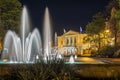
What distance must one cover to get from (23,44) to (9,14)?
8.37 m

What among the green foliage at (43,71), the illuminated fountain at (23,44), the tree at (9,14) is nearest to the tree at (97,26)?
the tree at (9,14)

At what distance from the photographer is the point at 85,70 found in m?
10.7

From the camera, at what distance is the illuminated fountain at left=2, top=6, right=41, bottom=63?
27.3 meters

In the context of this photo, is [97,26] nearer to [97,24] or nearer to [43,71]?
[97,24]

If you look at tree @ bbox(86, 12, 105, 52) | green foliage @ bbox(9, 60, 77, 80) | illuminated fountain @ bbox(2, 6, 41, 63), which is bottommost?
green foliage @ bbox(9, 60, 77, 80)

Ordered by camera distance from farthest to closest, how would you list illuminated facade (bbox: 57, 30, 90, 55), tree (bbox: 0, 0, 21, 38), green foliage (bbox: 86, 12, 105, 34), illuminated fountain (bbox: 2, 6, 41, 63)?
Result: illuminated facade (bbox: 57, 30, 90, 55)
green foliage (bbox: 86, 12, 105, 34)
tree (bbox: 0, 0, 21, 38)
illuminated fountain (bbox: 2, 6, 41, 63)

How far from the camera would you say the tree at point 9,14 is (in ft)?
122

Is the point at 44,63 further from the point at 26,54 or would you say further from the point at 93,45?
the point at 93,45

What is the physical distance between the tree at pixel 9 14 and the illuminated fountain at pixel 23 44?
1796mm

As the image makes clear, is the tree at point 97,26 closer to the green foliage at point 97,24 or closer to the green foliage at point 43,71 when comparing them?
the green foliage at point 97,24

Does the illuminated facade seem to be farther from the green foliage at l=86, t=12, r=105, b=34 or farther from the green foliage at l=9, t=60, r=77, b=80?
the green foliage at l=9, t=60, r=77, b=80

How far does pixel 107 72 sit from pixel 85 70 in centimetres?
79

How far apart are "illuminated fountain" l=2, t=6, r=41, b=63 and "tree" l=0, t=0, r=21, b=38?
180 centimetres

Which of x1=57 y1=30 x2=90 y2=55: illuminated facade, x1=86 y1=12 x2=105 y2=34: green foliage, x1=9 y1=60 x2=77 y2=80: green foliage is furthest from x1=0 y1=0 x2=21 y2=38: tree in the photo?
x1=57 y1=30 x2=90 y2=55: illuminated facade
